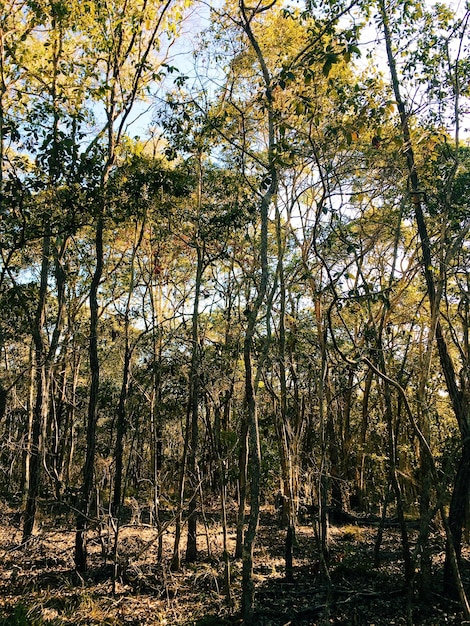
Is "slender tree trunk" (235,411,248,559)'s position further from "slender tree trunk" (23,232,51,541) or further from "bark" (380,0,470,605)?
"slender tree trunk" (23,232,51,541)

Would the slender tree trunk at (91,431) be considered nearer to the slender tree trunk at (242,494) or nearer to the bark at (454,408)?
the slender tree trunk at (242,494)

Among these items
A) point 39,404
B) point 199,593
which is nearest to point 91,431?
point 39,404

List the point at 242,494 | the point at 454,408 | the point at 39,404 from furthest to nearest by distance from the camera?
the point at 39,404, the point at 242,494, the point at 454,408

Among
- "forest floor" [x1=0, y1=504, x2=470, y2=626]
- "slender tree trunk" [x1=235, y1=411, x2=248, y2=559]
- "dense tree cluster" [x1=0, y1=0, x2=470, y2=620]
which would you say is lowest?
"forest floor" [x1=0, y1=504, x2=470, y2=626]

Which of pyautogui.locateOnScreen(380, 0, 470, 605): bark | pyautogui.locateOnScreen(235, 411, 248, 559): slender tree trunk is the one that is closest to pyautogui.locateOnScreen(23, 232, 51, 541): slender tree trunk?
pyautogui.locateOnScreen(235, 411, 248, 559): slender tree trunk

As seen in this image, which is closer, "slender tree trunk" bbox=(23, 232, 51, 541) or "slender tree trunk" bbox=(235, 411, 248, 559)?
"slender tree trunk" bbox=(235, 411, 248, 559)

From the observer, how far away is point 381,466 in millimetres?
15578

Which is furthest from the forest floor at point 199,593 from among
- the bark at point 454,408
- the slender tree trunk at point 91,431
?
the bark at point 454,408

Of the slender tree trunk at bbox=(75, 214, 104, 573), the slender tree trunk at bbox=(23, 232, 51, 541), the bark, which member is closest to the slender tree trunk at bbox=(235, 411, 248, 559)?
the slender tree trunk at bbox=(75, 214, 104, 573)

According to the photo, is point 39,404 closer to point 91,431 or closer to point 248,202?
point 91,431

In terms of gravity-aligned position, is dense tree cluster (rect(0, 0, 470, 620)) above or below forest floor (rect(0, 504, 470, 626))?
above

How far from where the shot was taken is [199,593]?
23.3 feet

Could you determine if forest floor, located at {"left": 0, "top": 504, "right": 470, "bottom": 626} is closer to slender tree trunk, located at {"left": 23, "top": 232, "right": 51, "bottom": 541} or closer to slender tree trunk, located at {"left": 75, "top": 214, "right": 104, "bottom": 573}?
slender tree trunk, located at {"left": 75, "top": 214, "right": 104, "bottom": 573}

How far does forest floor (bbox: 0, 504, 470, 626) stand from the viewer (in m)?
5.88
